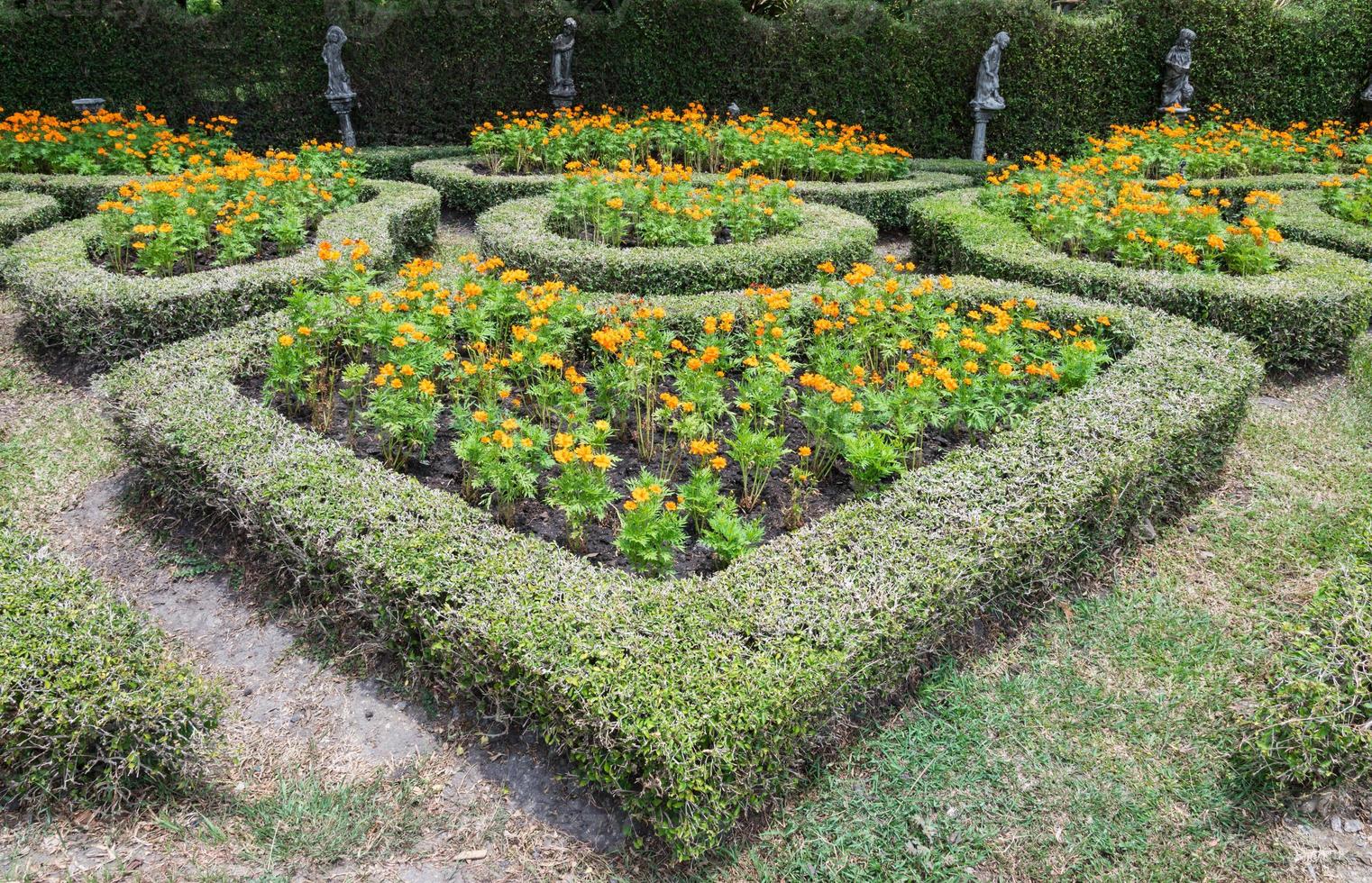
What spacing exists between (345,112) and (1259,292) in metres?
11.1

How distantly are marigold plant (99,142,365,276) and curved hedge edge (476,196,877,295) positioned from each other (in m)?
1.65

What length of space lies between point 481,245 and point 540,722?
5.55m

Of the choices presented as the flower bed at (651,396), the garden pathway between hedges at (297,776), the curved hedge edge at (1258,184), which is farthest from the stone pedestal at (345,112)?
the curved hedge edge at (1258,184)

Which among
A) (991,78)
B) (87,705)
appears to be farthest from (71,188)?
(991,78)

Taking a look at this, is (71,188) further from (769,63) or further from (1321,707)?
(1321,707)

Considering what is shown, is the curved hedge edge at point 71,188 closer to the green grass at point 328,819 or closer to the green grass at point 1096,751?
the green grass at point 328,819

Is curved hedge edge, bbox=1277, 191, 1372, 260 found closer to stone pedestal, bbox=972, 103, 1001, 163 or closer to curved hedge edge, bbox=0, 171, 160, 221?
stone pedestal, bbox=972, 103, 1001, 163

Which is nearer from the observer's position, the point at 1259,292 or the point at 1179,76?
the point at 1259,292

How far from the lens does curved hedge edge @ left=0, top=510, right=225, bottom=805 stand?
2836 mm

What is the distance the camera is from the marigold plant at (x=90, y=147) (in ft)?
29.8

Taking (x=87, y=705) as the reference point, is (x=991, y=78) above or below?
above

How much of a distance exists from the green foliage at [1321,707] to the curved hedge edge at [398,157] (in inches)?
413

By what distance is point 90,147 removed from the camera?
9.34m

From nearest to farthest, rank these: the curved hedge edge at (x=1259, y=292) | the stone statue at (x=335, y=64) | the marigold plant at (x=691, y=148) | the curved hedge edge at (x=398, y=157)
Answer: the curved hedge edge at (x=1259, y=292), the marigold plant at (x=691, y=148), the curved hedge edge at (x=398, y=157), the stone statue at (x=335, y=64)
